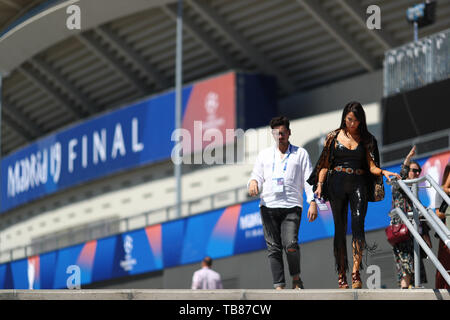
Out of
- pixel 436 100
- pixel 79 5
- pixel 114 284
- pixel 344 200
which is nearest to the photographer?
pixel 344 200

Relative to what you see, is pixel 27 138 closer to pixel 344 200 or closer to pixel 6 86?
pixel 6 86

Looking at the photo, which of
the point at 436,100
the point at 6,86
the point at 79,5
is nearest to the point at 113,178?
the point at 6,86

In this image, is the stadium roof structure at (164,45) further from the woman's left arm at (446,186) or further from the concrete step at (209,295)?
the concrete step at (209,295)

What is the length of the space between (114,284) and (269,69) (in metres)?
7.68

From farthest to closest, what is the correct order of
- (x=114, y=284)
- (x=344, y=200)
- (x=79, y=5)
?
(x=114, y=284)
(x=79, y=5)
(x=344, y=200)

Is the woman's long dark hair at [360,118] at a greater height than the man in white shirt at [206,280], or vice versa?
the woman's long dark hair at [360,118]

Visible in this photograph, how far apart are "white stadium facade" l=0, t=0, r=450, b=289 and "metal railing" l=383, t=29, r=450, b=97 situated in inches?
3.0

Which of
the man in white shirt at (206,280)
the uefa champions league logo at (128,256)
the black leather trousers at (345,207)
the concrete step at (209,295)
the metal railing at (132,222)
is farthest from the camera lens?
A: the uefa champions league logo at (128,256)

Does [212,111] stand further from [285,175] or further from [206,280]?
[285,175]

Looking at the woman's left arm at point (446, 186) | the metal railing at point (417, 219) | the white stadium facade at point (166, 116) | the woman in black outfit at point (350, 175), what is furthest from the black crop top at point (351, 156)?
the white stadium facade at point (166, 116)

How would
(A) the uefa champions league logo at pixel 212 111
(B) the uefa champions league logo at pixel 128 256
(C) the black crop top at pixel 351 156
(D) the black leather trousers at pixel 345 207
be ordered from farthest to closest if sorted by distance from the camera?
(A) the uefa champions league logo at pixel 212 111 < (B) the uefa champions league logo at pixel 128 256 < (C) the black crop top at pixel 351 156 < (D) the black leather trousers at pixel 345 207

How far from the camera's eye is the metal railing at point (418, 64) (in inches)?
703

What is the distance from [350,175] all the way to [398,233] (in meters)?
1.25

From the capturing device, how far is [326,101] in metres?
26.0
